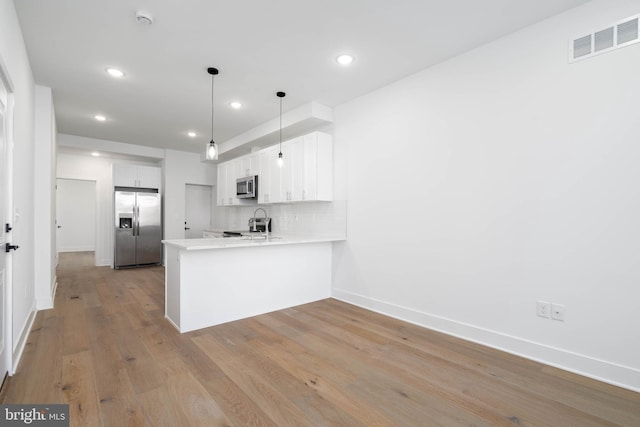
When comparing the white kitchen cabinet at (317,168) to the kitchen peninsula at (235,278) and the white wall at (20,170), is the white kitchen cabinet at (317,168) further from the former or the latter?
the white wall at (20,170)

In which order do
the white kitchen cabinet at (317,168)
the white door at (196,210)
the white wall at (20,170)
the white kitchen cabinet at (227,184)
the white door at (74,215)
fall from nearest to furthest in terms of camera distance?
1. the white wall at (20,170)
2. the white kitchen cabinet at (317,168)
3. the white kitchen cabinet at (227,184)
4. the white door at (196,210)
5. the white door at (74,215)

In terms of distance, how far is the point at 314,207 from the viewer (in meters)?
4.75

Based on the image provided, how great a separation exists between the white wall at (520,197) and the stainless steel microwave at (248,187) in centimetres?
236

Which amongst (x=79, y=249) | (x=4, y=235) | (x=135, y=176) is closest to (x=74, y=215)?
(x=79, y=249)

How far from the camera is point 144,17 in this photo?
243 cm

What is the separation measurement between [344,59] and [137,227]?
19.3ft

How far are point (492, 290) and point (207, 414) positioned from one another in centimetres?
245

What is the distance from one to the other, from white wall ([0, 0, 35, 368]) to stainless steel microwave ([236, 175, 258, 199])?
282 cm

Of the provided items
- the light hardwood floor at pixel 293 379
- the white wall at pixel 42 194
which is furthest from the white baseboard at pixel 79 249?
the light hardwood floor at pixel 293 379

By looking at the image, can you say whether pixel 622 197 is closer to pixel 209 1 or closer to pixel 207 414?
pixel 207 414

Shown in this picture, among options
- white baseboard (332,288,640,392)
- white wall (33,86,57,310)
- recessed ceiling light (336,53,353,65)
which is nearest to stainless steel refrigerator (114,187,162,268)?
white wall (33,86,57,310)

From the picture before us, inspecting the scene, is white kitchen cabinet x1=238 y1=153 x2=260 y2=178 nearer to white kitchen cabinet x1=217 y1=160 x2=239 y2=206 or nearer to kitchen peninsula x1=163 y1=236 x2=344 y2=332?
white kitchen cabinet x1=217 y1=160 x2=239 y2=206

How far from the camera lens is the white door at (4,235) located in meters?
2.09

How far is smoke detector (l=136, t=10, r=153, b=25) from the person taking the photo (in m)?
2.40
